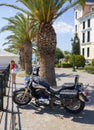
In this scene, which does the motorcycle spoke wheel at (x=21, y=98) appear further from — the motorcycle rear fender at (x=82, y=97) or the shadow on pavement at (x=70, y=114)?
the motorcycle rear fender at (x=82, y=97)

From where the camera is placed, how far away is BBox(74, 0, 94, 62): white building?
6356 centimetres

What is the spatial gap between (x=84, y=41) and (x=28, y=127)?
6110cm

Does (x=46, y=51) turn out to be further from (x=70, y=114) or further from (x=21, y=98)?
(x=70, y=114)

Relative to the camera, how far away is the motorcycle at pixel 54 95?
9.02 meters

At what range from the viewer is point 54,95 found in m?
9.38

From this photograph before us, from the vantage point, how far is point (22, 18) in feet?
96.4

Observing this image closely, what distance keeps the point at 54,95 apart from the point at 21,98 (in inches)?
54.1

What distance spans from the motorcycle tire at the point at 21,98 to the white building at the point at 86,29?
52922 mm

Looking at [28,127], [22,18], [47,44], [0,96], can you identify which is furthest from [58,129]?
[22,18]

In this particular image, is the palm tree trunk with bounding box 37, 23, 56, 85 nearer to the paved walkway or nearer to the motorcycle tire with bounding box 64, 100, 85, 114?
the paved walkway

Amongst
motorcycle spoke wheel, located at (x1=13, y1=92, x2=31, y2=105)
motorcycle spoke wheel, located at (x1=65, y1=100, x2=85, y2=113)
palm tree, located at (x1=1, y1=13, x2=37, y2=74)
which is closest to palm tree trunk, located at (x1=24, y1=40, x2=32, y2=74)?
palm tree, located at (x1=1, y1=13, x2=37, y2=74)

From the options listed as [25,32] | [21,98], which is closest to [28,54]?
[25,32]

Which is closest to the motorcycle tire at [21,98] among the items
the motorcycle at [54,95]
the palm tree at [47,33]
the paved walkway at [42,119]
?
the motorcycle at [54,95]

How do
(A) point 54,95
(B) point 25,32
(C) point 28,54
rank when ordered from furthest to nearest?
(B) point 25,32 < (C) point 28,54 < (A) point 54,95
